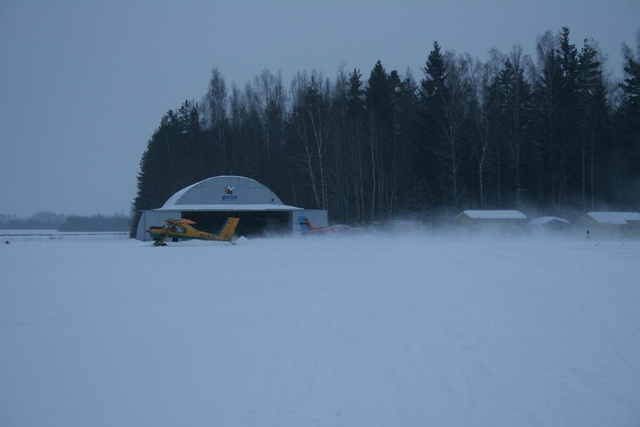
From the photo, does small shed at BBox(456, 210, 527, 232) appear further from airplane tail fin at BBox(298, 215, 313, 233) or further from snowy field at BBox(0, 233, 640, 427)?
snowy field at BBox(0, 233, 640, 427)

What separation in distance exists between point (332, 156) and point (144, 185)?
28965 millimetres

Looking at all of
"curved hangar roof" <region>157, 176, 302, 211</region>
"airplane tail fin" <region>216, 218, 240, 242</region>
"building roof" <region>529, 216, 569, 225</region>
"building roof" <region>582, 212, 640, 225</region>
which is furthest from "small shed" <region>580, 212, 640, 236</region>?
"airplane tail fin" <region>216, 218, 240, 242</region>

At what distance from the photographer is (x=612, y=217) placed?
35.9 m

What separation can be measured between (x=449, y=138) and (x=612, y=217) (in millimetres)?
13328

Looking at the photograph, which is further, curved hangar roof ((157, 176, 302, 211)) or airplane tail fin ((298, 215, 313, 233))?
curved hangar roof ((157, 176, 302, 211))

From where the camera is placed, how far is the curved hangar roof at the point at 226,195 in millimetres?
38875

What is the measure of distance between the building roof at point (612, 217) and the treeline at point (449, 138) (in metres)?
2.78

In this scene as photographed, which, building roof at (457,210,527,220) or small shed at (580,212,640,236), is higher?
building roof at (457,210,527,220)

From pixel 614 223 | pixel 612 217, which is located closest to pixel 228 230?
pixel 614 223

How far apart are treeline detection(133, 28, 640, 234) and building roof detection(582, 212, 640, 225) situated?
2.78 m

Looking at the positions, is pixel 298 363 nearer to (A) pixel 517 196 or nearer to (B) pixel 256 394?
(B) pixel 256 394

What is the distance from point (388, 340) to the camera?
7246 millimetres

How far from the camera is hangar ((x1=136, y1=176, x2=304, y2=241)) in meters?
38.3

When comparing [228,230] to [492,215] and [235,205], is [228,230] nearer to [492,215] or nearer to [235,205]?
[235,205]
